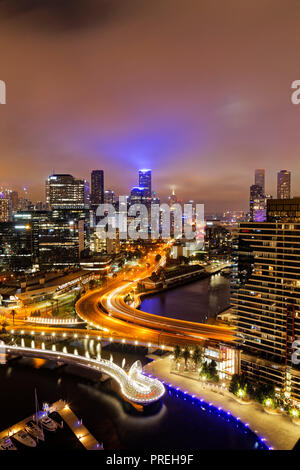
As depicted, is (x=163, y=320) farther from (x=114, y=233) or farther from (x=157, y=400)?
(x=114, y=233)

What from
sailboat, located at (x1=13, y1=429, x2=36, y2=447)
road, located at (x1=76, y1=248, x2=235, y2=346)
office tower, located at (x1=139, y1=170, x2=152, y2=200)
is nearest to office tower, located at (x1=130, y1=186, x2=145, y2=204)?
office tower, located at (x1=139, y1=170, x2=152, y2=200)

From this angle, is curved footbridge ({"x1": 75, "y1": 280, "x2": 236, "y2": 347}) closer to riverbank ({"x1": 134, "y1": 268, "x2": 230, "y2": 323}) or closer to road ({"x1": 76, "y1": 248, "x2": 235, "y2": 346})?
road ({"x1": 76, "y1": 248, "x2": 235, "y2": 346})

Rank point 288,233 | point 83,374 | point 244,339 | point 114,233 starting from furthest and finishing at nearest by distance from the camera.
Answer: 1. point 114,233
2. point 83,374
3. point 244,339
4. point 288,233

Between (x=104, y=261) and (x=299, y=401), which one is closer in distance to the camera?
(x=299, y=401)

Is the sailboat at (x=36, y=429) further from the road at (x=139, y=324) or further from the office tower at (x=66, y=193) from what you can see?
the office tower at (x=66, y=193)

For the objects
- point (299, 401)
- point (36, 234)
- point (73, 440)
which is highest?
point (36, 234)

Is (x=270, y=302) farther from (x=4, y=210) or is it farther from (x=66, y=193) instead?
(x=4, y=210)

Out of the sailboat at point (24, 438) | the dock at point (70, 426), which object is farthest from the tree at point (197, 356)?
the sailboat at point (24, 438)

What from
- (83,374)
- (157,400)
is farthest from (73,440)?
(83,374)

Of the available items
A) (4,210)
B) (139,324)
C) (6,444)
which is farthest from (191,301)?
(4,210)
